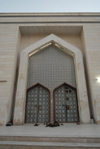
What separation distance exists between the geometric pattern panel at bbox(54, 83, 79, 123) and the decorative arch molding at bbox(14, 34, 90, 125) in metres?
0.43

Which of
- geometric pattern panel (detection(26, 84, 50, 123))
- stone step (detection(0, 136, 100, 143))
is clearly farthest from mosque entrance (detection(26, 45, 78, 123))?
stone step (detection(0, 136, 100, 143))

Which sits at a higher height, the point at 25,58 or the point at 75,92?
the point at 25,58

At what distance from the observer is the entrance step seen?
2199 mm

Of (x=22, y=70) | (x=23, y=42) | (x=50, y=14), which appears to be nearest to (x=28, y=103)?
(x=22, y=70)

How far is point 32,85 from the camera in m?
5.84

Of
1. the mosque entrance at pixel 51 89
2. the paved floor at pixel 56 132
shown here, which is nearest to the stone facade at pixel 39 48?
the mosque entrance at pixel 51 89

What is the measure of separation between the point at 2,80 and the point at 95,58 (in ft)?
18.3

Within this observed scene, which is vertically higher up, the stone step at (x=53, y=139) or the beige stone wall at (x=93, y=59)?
the beige stone wall at (x=93, y=59)

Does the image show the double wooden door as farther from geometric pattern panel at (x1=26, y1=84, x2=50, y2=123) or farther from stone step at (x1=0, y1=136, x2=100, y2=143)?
stone step at (x1=0, y1=136, x2=100, y2=143)

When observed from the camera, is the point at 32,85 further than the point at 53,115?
Yes

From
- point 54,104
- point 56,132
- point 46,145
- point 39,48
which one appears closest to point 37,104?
point 54,104

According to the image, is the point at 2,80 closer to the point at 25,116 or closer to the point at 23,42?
the point at 25,116

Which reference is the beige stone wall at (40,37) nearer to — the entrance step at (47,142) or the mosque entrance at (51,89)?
the mosque entrance at (51,89)

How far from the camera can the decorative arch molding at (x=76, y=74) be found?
4.89m
